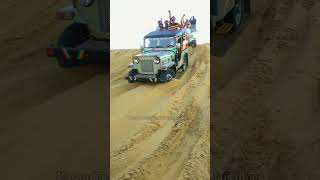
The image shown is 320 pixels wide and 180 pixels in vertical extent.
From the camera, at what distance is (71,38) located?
5.66 meters

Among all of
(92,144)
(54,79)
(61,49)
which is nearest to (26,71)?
(54,79)

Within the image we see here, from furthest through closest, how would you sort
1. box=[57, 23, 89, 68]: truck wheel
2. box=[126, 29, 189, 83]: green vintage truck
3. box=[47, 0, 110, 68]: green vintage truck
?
box=[57, 23, 89, 68]: truck wheel < box=[47, 0, 110, 68]: green vintage truck < box=[126, 29, 189, 83]: green vintage truck

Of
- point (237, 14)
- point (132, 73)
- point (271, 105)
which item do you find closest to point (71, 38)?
point (132, 73)

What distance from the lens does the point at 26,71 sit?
255 inches

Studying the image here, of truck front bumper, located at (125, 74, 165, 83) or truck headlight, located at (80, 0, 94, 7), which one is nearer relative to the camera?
truck front bumper, located at (125, 74, 165, 83)

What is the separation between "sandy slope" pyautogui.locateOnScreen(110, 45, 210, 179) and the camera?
398 centimetres

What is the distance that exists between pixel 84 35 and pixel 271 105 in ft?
9.34

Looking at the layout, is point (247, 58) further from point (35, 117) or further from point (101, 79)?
point (35, 117)

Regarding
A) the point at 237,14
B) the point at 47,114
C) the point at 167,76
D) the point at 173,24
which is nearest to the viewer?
the point at 173,24

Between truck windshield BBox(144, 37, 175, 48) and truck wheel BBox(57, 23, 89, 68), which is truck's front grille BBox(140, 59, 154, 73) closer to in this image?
truck windshield BBox(144, 37, 175, 48)

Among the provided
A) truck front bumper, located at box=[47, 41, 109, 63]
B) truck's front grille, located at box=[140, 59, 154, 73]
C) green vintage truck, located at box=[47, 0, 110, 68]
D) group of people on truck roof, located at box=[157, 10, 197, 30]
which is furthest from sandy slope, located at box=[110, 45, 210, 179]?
green vintage truck, located at box=[47, 0, 110, 68]

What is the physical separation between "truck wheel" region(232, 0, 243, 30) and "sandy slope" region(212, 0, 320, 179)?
243 mm

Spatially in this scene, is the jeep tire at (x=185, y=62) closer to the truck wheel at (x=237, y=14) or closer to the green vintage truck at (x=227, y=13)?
the green vintage truck at (x=227, y=13)

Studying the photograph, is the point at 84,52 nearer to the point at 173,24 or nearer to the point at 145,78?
the point at 145,78
